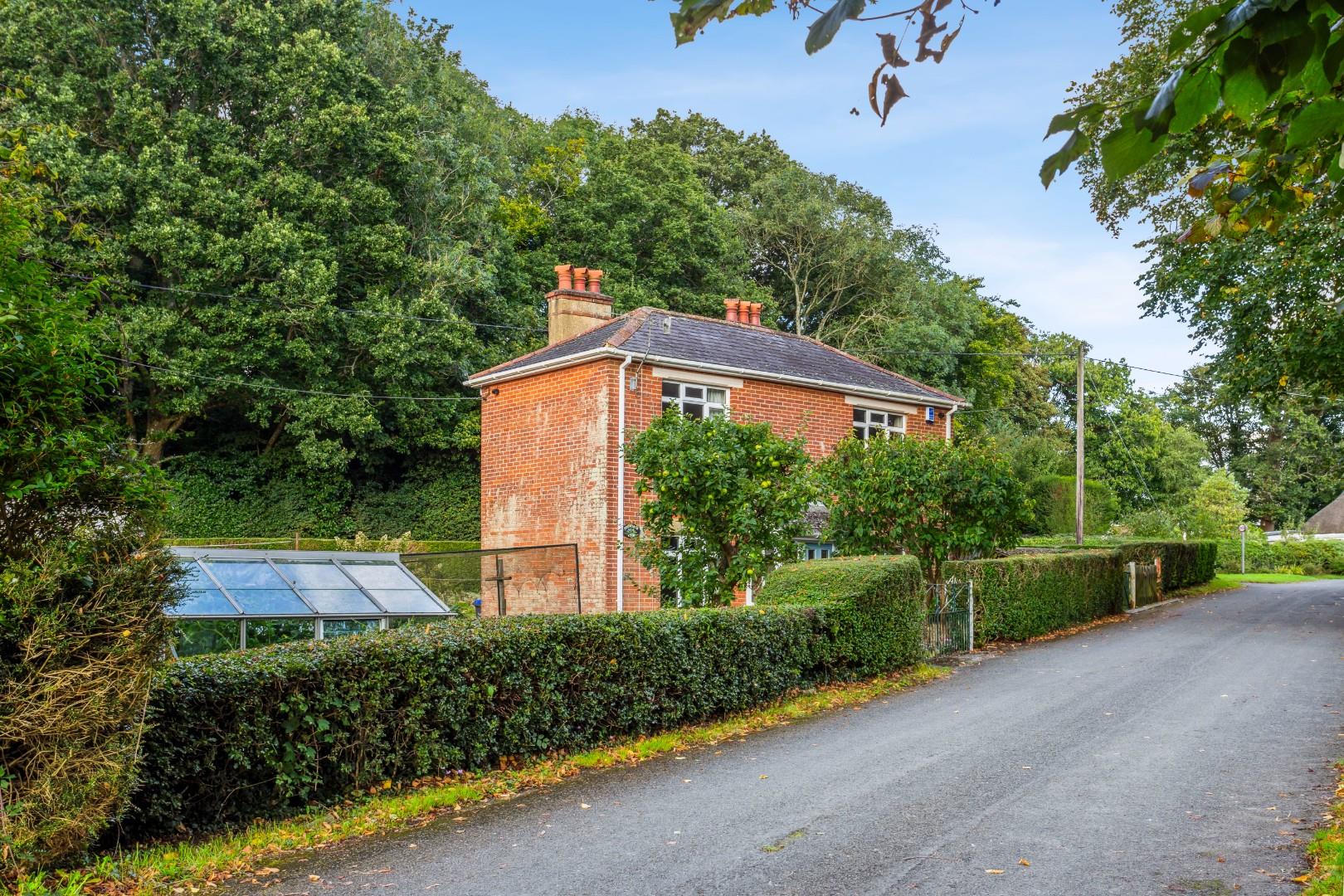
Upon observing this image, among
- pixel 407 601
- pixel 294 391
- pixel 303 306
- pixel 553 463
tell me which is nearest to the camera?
pixel 407 601

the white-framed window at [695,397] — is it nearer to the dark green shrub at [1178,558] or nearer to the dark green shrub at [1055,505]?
the dark green shrub at [1178,558]

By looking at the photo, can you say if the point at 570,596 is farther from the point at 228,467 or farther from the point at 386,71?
the point at 386,71

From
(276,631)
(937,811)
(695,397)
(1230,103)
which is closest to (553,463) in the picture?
(695,397)

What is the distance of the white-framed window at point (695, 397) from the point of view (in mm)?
24688

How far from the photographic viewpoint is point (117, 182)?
98.1 feet

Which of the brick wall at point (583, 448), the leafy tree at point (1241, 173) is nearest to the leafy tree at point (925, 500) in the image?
the brick wall at point (583, 448)

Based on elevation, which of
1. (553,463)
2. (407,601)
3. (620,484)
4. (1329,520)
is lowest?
(407,601)

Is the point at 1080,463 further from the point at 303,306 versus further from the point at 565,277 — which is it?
the point at 303,306

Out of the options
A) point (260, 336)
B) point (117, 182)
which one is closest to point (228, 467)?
point (260, 336)

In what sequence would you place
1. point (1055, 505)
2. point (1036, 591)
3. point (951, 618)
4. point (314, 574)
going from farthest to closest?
1. point (1055, 505)
2. point (1036, 591)
3. point (951, 618)
4. point (314, 574)

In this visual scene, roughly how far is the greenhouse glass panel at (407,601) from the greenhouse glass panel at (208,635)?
232 cm

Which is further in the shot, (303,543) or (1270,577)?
(1270,577)

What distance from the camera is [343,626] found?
14133 mm

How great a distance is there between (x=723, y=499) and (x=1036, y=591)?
857cm
